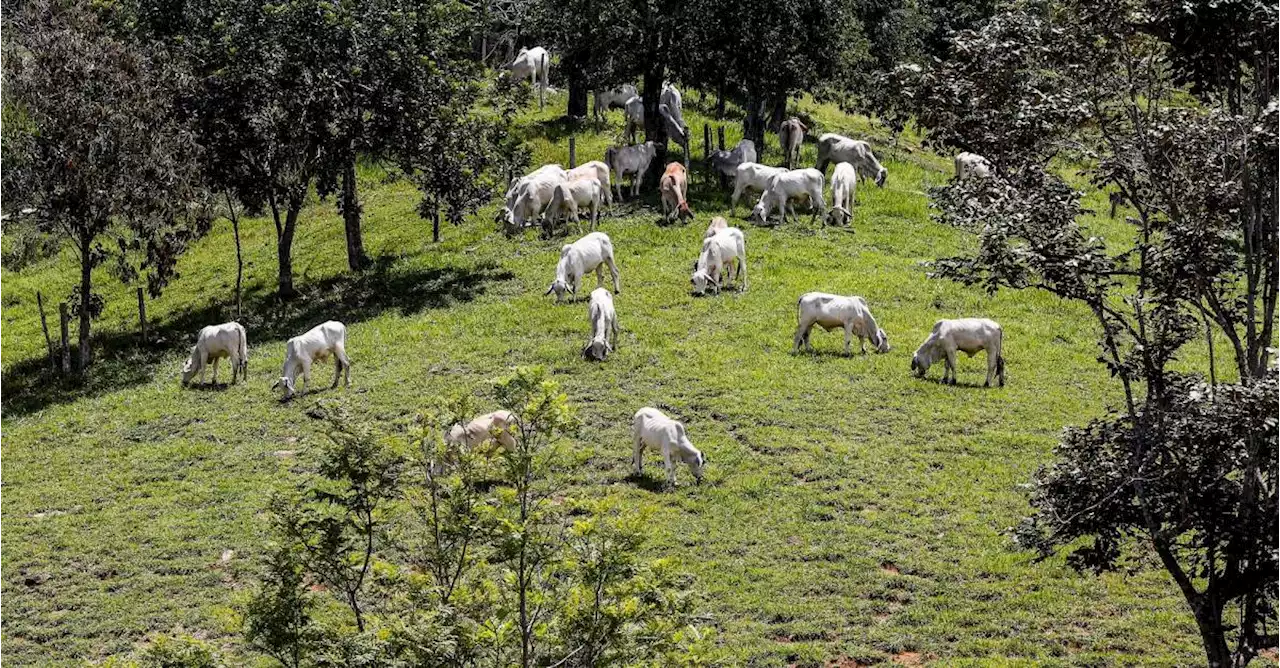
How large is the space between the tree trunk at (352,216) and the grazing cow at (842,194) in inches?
461

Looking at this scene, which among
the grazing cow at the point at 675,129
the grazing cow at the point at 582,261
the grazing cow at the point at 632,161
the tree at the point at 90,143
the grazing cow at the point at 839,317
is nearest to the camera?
the grazing cow at the point at 839,317

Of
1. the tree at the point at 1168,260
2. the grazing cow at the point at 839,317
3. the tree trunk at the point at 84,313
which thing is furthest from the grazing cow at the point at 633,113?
the tree at the point at 1168,260

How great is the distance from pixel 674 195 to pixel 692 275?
501cm

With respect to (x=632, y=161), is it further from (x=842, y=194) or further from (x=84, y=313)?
(x=84, y=313)

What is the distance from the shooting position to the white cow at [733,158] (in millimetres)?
39281

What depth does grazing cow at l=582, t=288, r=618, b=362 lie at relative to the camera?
2655 centimetres

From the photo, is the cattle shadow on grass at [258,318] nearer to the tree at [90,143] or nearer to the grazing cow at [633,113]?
the tree at [90,143]

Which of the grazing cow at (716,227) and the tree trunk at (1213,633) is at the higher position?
the grazing cow at (716,227)

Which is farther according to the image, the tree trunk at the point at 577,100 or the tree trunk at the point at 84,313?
the tree trunk at the point at 577,100

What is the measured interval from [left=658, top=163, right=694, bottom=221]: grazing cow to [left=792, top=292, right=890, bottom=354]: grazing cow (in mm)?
9073

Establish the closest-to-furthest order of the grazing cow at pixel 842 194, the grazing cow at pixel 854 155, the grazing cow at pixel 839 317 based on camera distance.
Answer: the grazing cow at pixel 839 317
the grazing cow at pixel 842 194
the grazing cow at pixel 854 155

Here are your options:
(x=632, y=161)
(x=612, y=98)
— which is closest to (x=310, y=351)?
(x=632, y=161)

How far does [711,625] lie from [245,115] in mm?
18757

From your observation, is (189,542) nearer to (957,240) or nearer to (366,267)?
(366,267)
